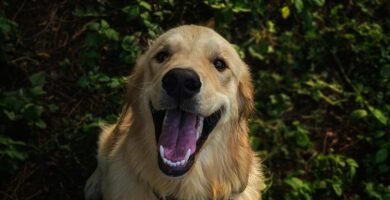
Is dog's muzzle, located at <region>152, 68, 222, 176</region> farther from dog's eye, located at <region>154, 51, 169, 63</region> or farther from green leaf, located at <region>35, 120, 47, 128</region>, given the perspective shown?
green leaf, located at <region>35, 120, 47, 128</region>

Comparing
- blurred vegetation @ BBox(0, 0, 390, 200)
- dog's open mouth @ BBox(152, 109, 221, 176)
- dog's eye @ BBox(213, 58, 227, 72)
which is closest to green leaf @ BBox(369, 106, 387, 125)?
blurred vegetation @ BBox(0, 0, 390, 200)


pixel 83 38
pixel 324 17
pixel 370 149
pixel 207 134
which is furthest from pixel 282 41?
pixel 207 134

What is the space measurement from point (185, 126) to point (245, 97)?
610 millimetres

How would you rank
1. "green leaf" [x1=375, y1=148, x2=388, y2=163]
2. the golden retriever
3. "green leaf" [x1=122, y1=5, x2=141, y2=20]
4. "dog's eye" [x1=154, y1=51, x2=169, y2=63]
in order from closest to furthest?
1. the golden retriever
2. "dog's eye" [x1=154, y1=51, x2=169, y2=63]
3. "green leaf" [x1=122, y1=5, x2=141, y2=20]
4. "green leaf" [x1=375, y1=148, x2=388, y2=163]

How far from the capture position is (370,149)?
4.93 meters

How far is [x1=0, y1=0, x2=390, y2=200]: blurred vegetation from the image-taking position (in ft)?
14.7

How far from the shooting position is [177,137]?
3.31 meters

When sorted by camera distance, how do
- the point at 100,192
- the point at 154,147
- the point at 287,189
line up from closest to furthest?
1. the point at 154,147
2. the point at 100,192
3. the point at 287,189

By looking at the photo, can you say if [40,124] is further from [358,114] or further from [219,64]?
[358,114]

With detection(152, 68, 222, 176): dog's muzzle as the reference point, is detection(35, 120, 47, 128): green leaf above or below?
below

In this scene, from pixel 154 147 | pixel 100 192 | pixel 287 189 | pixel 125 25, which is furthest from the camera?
pixel 125 25

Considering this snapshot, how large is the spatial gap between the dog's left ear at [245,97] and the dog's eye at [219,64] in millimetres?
207

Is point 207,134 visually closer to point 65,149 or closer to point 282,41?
point 65,149

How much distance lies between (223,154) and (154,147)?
45 centimetres
